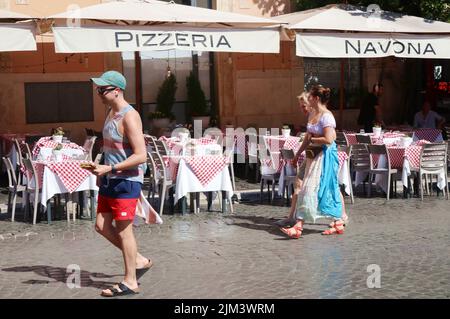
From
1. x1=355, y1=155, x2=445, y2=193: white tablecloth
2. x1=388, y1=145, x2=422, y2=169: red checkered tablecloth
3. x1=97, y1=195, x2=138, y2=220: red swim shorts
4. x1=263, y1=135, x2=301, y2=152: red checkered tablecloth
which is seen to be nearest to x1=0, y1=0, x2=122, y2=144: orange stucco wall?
x1=263, y1=135, x2=301, y2=152: red checkered tablecloth

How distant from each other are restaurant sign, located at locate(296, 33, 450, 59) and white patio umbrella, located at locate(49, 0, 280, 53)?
59 cm

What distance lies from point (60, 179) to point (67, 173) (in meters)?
0.12

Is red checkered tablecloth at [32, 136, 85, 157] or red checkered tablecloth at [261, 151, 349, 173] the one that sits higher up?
red checkered tablecloth at [32, 136, 85, 157]

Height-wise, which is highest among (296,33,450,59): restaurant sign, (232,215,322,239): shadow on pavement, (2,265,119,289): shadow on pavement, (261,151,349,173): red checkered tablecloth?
(296,33,450,59): restaurant sign

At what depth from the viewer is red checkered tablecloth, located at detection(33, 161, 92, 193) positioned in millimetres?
10211

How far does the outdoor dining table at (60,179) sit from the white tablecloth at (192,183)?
3.89ft

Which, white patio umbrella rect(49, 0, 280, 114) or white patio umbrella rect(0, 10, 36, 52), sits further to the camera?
white patio umbrella rect(49, 0, 280, 114)

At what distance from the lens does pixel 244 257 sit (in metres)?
8.20

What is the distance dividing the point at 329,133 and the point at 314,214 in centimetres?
99

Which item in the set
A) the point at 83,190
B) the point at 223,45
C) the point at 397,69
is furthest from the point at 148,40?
the point at 397,69

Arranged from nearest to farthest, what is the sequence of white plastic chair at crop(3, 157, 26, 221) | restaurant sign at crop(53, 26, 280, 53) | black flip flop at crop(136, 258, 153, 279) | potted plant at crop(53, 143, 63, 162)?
black flip flop at crop(136, 258, 153, 279) < potted plant at crop(53, 143, 63, 162) < white plastic chair at crop(3, 157, 26, 221) < restaurant sign at crop(53, 26, 280, 53)

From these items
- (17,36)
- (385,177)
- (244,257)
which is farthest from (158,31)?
(244,257)

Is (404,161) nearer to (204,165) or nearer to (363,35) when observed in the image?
(363,35)

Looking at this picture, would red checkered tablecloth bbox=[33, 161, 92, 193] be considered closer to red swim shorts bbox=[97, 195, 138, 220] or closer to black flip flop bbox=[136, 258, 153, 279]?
black flip flop bbox=[136, 258, 153, 279]
